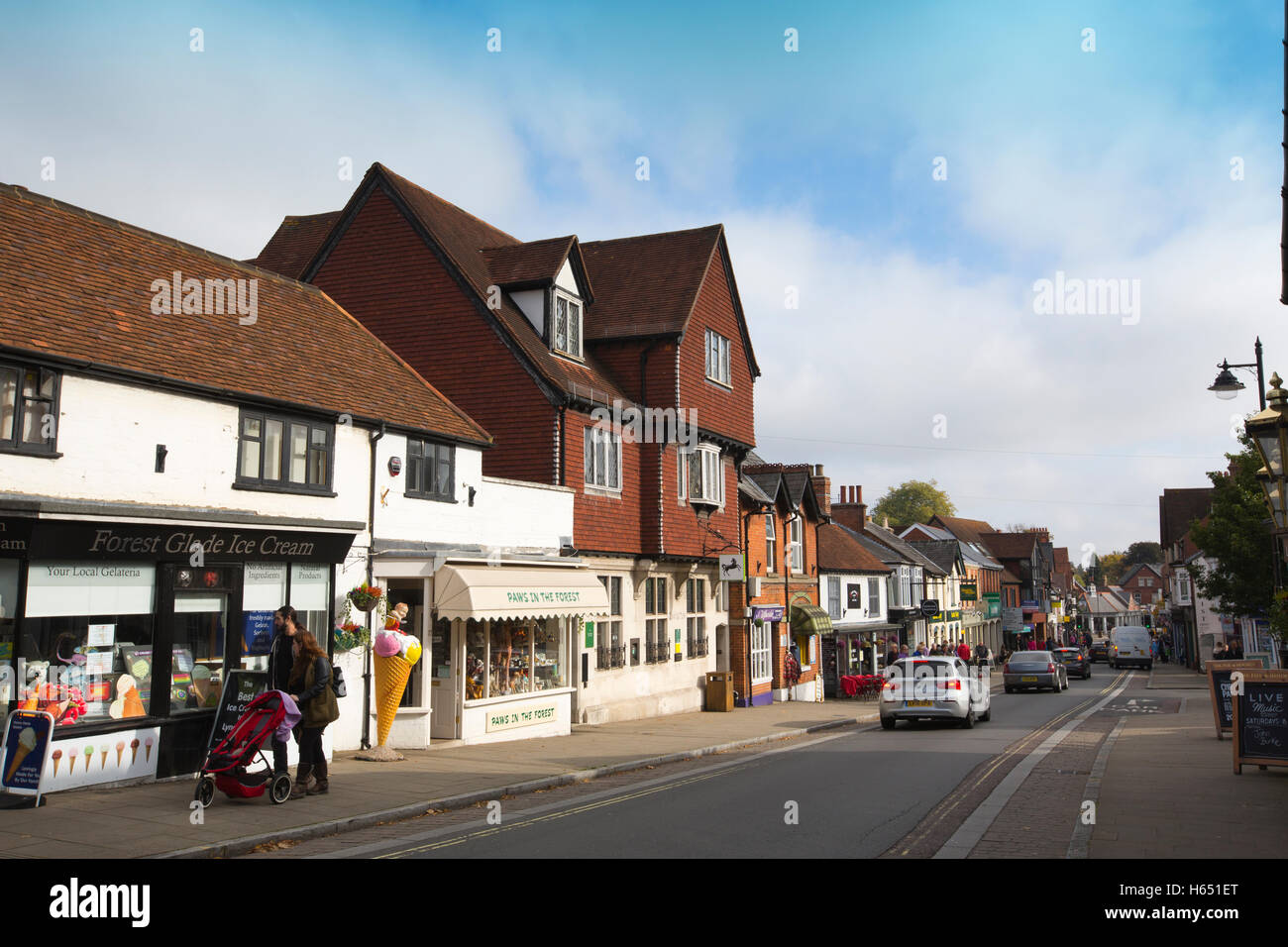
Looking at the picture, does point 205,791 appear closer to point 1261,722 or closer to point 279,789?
point 279,789

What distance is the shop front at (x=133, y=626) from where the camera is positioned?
11.3m

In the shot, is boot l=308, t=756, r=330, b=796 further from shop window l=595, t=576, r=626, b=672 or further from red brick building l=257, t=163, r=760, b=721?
shop window l=595, t=576, r=626, b=672

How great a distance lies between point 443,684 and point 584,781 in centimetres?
440

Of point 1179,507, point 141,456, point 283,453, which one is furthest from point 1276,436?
point 1179,507

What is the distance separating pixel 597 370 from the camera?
2531cm

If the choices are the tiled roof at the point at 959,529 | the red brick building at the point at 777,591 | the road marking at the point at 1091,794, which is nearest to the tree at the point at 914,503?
the tiled roof at the point at 959,529

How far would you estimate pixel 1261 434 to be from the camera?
12.0 m

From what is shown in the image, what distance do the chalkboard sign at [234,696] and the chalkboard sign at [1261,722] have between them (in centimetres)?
1254

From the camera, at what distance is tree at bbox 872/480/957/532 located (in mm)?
102188

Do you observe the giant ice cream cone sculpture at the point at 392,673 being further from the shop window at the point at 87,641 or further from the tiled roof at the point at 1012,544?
the tiled roof at the point at 1012,544
